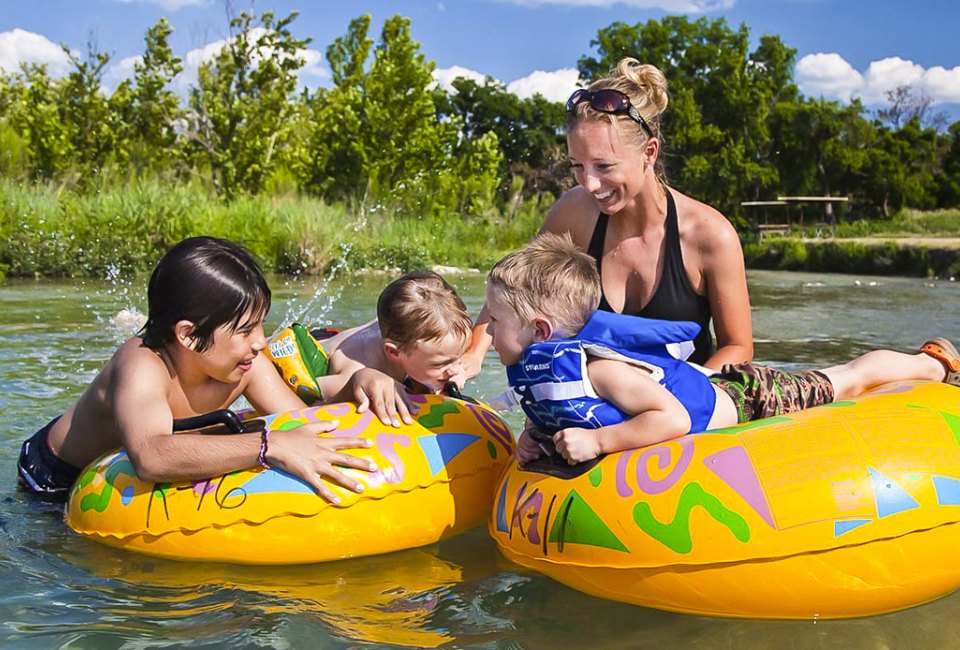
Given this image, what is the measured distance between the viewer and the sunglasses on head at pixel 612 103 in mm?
3715

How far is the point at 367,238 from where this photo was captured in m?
17.5

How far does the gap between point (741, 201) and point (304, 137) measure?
21.4 meters

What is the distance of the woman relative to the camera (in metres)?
3.75

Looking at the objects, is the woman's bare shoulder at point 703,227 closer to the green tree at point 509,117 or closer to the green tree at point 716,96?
the green tree at point 716,96

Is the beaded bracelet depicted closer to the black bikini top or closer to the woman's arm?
the black bikini top

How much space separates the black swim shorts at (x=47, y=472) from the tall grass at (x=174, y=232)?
10.6 meters

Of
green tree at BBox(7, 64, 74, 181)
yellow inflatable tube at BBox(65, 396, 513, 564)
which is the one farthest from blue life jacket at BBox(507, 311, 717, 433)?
green tree at BBox(7, 64, 74, 181)


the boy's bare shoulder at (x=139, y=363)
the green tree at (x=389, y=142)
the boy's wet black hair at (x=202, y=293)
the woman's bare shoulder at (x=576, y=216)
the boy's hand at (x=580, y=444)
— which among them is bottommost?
the boy's hand at (x=580, y=444)

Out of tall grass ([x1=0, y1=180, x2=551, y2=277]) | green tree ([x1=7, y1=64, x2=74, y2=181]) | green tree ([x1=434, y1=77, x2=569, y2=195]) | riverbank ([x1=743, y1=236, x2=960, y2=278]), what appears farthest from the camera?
green tree ([x1=434, y1=77, x2=569, y2=195])

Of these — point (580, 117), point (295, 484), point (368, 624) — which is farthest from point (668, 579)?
point (580, 117)

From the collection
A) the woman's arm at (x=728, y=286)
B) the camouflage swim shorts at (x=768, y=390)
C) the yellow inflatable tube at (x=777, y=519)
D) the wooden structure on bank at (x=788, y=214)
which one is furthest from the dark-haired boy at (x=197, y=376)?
the wooden structure on bank at (x=788, y=214)

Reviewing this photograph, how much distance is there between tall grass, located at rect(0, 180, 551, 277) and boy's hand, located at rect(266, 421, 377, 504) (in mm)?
11641

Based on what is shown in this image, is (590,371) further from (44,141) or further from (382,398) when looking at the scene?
(44,141)

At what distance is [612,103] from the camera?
372 cm
